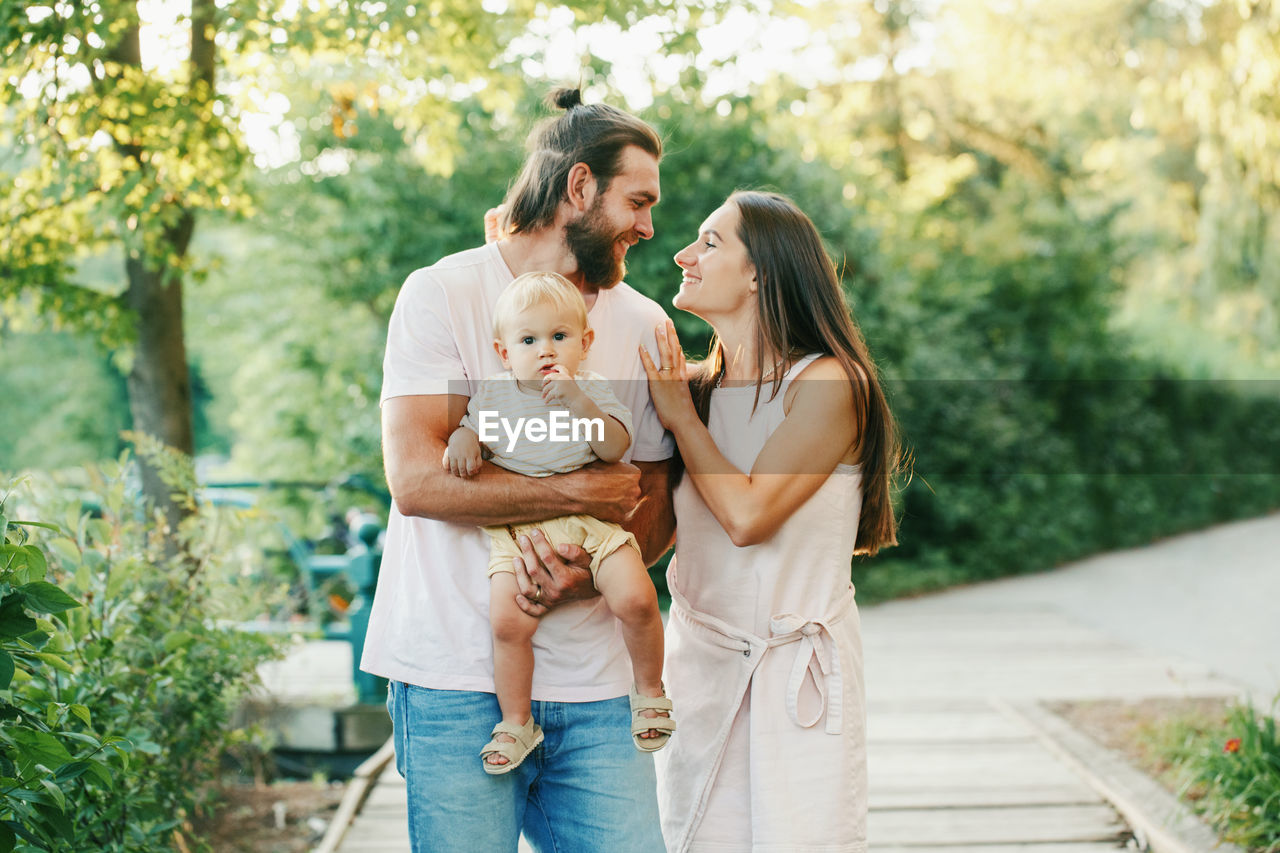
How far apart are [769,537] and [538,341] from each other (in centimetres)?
62

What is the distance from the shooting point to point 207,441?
1109 inches

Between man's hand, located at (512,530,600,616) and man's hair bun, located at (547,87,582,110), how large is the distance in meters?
0.91

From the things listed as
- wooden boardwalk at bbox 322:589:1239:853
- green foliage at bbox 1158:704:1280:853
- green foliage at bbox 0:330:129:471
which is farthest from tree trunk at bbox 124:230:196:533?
green foliage at bbox 0:330:129:471

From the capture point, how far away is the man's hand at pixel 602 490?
6.10 ft

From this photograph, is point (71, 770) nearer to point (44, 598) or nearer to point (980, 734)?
point (44, 598)

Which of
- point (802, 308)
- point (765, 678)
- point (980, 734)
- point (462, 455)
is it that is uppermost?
point (802, 308)

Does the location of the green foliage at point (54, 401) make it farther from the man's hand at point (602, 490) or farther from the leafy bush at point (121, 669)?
the man's hand at point (602, 490)

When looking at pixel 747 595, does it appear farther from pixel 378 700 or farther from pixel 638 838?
pixel 378 700

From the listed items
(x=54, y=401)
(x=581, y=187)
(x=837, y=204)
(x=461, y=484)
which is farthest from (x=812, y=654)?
(x=54, y=401)

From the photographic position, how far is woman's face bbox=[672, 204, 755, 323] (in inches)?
85.7

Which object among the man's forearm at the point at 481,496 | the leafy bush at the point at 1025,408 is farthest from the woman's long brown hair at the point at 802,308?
the leafy bush at the point at 1025,408

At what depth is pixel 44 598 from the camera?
1.69m

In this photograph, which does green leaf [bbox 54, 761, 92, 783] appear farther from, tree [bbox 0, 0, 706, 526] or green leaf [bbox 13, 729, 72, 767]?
tree [bbox 0, 0, 706, 526]

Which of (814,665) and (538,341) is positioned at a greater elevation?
(538,341)
